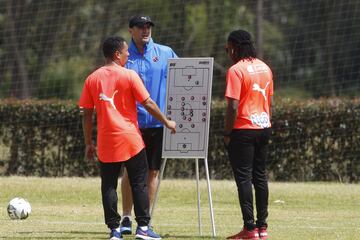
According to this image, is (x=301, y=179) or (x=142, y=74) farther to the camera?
(x=301, y=179)

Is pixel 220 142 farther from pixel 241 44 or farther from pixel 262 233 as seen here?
pixel 241 44

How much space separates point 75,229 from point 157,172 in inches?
41.2

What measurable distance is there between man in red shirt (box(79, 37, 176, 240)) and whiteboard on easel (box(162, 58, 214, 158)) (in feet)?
3.15

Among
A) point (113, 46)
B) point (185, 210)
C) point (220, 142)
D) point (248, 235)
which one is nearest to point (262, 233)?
point (248, 235)

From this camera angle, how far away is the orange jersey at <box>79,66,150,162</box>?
915cm

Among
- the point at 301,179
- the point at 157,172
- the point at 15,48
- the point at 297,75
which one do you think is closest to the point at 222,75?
the point at 15,48

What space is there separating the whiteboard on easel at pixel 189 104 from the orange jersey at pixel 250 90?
643mm

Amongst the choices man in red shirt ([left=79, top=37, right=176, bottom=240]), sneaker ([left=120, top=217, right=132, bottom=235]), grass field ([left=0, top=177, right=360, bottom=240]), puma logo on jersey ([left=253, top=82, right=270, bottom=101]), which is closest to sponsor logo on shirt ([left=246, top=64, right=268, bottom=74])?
puma logo on jersey ([left=253, top=82, right=270, bottom=101])

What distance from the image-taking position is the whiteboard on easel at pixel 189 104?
400 inches

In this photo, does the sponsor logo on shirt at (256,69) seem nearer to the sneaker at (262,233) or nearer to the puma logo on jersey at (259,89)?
the puma logo on jersey at (259,89)

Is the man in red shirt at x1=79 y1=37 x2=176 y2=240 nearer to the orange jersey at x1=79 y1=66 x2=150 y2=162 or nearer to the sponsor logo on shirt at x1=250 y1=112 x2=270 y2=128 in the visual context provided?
the orange jersey at x1=79 y1=66 x2=150 y2=162

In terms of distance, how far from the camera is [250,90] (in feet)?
31.3

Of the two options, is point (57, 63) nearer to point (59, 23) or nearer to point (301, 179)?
point (59, 23)

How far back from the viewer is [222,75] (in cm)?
2533
